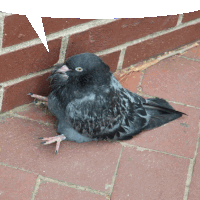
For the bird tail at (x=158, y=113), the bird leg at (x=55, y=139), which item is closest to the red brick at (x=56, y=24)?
the bird leg at (x=55, y=139)

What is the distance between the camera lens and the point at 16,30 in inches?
51.7

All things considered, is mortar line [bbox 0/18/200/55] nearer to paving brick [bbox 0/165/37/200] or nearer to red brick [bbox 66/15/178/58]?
red brick [bbox 66/15/178/58]

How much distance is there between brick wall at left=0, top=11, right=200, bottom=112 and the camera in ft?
4.53

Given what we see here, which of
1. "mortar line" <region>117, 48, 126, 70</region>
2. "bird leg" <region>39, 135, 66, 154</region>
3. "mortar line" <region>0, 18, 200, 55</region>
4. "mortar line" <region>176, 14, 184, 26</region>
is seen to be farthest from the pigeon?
"mortar line" <region>176, 14, 184, 26</region>

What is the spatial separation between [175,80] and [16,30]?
1209 mm

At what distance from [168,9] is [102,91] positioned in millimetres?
977

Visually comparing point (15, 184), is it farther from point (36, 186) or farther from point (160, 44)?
point (160, 44)

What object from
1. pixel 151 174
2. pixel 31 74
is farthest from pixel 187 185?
pixel 31 74

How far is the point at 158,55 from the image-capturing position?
7.07ft

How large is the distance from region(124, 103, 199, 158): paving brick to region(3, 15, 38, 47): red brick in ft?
2.81

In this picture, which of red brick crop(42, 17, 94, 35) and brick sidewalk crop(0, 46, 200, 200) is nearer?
red brick crop(42, 17, 94, 35)

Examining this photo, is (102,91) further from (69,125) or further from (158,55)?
(158,55)

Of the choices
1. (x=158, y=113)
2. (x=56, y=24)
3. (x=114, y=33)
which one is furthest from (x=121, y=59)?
(x=56, y=24)

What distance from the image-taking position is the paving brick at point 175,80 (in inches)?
79.0
